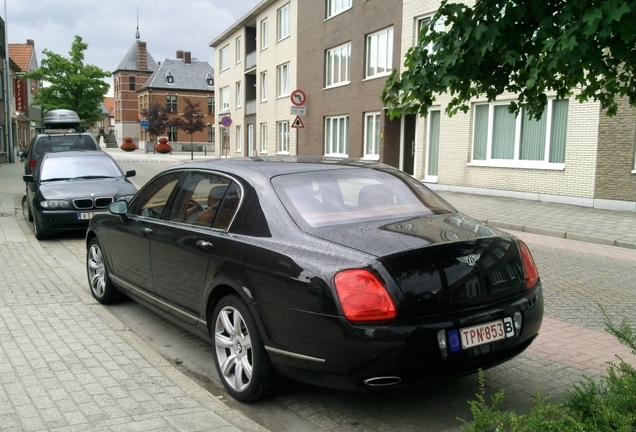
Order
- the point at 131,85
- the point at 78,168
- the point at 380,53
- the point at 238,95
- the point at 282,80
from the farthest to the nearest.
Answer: the point at 131,85 < the point at 238,95 < the point at 282,80 < the point at 380,53 < the point at 78,168

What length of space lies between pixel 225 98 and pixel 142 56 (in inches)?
2489

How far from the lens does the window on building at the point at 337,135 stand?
26891mm

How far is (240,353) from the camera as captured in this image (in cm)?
388

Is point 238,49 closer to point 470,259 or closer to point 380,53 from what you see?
point 380,53

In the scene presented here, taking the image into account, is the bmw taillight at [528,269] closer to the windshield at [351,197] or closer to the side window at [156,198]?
the windshield at [351,197]

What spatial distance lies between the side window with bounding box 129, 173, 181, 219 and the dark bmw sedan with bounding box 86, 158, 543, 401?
0.20 m

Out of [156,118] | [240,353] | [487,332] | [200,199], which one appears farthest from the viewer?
[156,118]

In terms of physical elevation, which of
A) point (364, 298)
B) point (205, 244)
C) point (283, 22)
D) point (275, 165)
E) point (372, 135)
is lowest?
point (364, 298)

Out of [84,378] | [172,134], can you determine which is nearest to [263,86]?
[84,378]

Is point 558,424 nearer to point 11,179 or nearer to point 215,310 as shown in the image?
point 215,310

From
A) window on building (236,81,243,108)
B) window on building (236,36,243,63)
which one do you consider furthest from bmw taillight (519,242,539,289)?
window on building (236,36,243,63)

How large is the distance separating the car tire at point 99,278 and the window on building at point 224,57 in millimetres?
42801

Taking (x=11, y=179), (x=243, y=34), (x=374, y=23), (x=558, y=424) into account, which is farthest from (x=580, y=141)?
(x=243, y=34)

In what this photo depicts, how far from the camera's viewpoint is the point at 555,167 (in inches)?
637
